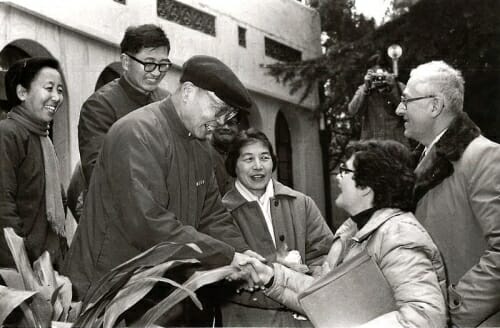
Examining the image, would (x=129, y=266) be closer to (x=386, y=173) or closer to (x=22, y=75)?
(x=386, y=173)

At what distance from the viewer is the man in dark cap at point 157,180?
2.69m

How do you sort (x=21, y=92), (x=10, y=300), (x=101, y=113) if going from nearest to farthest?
(x=10, y=300) → (x=21, y=92) → (x=101, y=113)

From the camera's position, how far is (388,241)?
246cm

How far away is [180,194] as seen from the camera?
293 centimetres

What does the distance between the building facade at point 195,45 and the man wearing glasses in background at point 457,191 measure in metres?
3.87

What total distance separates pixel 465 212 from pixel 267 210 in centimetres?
121

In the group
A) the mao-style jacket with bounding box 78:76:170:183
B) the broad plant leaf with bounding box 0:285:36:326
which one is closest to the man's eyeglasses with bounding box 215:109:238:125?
the mao-style jacket with bounding box 78:76:170:183

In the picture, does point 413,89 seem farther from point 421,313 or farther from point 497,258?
point 421,313

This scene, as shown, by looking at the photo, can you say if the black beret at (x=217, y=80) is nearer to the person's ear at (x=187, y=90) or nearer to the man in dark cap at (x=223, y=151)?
the person's ear at (x=187, y=90)

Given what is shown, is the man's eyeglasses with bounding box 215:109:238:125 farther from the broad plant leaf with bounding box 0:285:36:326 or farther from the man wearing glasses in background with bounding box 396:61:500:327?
the broad plant leaf with bounding box 0:285:36:326

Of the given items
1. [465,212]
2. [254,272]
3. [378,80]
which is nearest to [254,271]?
[254,272]

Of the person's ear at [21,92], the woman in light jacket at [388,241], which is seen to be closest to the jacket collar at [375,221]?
the woman in light jacket at [388,241]

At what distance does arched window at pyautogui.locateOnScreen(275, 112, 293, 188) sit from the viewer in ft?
39.6

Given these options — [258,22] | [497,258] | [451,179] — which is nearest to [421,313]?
[497,258]
